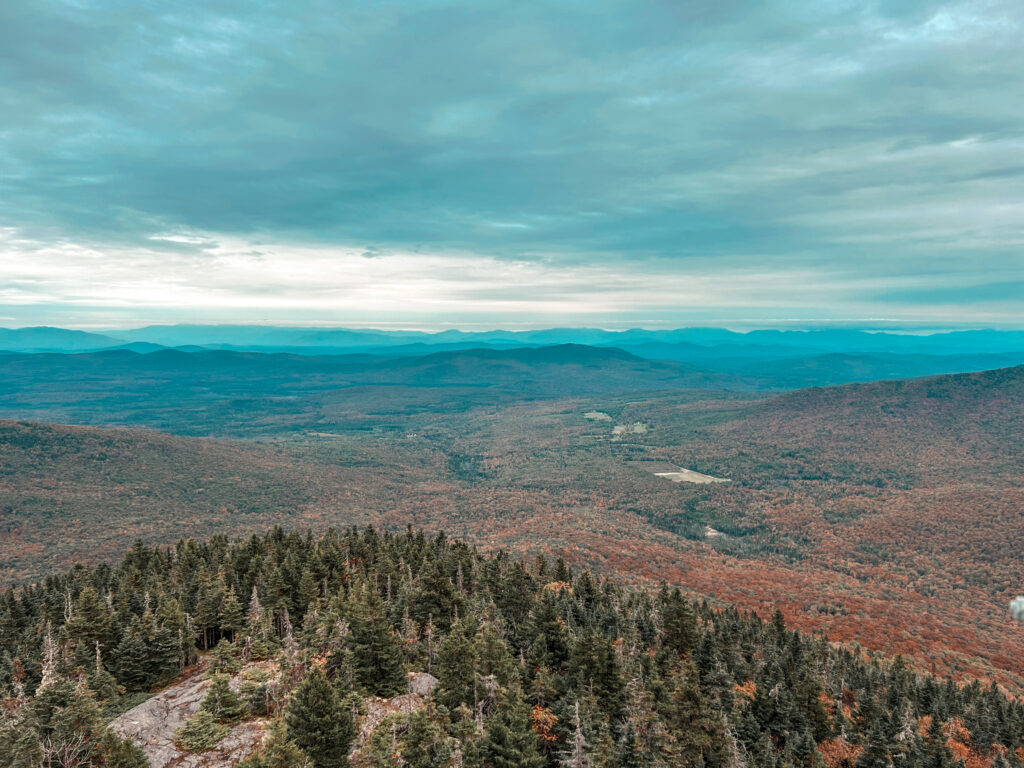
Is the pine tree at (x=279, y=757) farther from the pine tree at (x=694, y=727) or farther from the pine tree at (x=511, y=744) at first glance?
the pine tree at (x=694, y=727)

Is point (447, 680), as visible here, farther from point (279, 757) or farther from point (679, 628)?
point (679, 628)

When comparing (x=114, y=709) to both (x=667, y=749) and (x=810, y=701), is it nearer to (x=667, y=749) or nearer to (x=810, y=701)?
(x=667, y=749)

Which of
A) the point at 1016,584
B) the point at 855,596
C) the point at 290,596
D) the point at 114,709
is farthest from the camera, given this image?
the point at 1016,584

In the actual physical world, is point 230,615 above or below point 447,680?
below

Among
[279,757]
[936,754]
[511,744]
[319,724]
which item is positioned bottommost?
[936,754]

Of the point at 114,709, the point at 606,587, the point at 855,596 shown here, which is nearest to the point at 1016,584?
the point at 855,596

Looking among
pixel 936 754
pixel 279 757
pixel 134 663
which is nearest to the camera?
pixel 279 757

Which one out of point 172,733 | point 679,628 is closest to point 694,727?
point 679,628

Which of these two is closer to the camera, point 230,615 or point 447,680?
point 447,680
